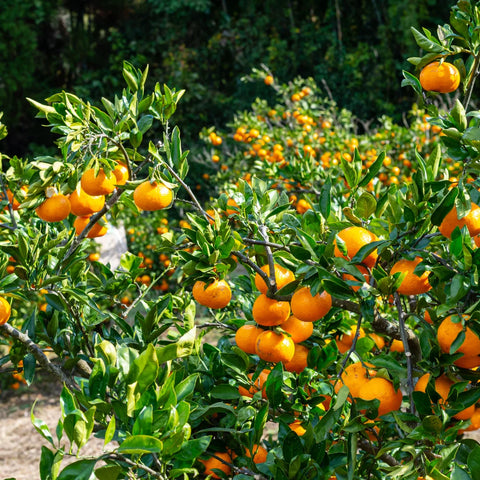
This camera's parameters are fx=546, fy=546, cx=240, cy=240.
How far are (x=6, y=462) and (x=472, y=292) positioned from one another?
133 inches

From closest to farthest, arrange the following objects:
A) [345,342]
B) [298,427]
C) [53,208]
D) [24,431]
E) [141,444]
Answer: [141,444] → [298,427] → [53,208] → [345,342] → [24,431]

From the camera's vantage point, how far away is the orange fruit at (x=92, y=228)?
4.94 feet

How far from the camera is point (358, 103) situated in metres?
7.87

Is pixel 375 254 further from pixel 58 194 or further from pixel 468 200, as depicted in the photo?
pixel 58 194

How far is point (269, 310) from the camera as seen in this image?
100 centimetres

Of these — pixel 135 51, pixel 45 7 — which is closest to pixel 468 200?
pixel 135 51

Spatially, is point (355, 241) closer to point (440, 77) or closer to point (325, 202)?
point (325, 202)

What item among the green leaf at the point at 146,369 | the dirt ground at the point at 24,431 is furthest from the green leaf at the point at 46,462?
the dirt ground at the point at 24,431

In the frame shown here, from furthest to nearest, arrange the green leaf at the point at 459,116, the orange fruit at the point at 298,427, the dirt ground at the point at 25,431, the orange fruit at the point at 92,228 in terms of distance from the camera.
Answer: the dirt ground at the point at 25,431 < the orange fruit at the point at 92,228 < the orange fruit at the point at 298,427 < the green leaf at the point at 459,116

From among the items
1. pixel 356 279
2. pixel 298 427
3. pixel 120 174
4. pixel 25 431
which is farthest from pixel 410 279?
pixel 25 431

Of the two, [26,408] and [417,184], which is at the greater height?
[417,184]

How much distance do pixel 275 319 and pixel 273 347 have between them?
51 mm

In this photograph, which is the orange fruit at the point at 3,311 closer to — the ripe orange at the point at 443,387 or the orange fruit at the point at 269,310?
the orange fruit at the point at 269,310

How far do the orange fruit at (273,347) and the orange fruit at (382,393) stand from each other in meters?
0.15
